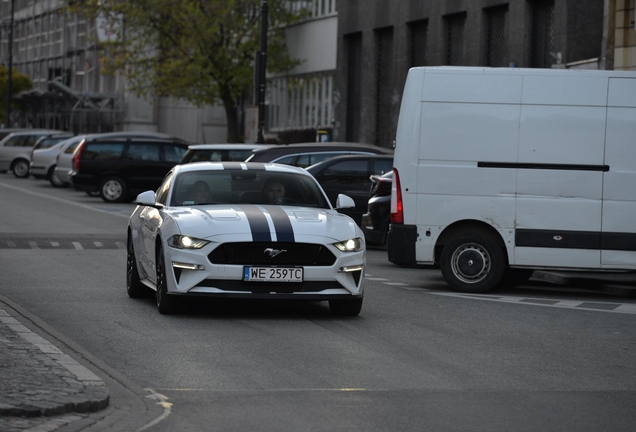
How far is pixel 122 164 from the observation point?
3631 centimetres

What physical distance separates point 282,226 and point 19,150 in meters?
43.1

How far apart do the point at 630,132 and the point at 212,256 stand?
5.67 meters

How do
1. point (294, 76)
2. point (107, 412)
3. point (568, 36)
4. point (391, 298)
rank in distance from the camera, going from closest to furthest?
point (107, 412)
point (391, 298)
point (568, 36)
point (294, 76)

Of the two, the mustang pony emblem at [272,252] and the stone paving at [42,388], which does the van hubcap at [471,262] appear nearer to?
the mustang pony emblem at [272,252]

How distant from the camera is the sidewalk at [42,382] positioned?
7277 mm

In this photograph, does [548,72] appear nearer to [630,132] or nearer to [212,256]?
[630,132]

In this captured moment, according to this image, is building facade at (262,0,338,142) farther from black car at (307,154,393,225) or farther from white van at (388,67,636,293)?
white van at (388,67,636,293)

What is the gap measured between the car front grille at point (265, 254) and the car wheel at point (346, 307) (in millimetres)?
660

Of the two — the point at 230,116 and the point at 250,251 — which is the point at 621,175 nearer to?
the point at 250,251

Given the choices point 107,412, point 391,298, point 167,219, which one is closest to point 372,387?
point 107,412

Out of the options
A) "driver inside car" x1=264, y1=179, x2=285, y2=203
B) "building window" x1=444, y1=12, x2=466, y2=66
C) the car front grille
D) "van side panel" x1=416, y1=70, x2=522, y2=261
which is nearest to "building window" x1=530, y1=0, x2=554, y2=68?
"building window" x1=444, y1=12, x2=466, y2=66

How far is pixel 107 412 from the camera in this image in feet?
24.7

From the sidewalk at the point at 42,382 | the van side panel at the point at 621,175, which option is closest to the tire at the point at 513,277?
the van side panel at the point at 621,175

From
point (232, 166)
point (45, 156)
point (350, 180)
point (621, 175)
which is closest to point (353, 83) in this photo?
point (45, 156)
